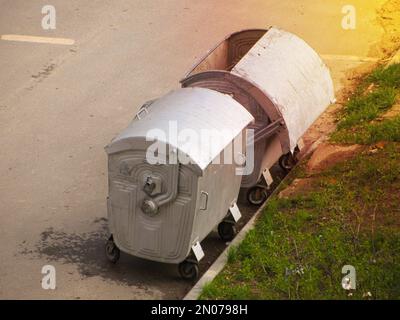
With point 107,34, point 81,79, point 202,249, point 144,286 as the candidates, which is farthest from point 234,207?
point 107,34

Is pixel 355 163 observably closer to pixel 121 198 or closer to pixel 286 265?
pixel 286 265

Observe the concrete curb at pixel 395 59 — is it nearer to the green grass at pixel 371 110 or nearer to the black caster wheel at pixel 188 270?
the green grass at pixel 371 110

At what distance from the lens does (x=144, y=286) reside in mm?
10516

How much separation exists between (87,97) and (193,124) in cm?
441

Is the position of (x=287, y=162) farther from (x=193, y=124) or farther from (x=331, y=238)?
(x=193, y=124)

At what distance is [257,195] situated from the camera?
474 inches

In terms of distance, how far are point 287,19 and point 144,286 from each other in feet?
24.9

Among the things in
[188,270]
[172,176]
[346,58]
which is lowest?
[188,270]

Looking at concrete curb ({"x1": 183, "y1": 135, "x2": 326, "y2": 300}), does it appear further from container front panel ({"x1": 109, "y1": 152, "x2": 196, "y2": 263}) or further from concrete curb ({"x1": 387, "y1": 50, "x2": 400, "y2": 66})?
concrete curb ({"x1": 387, "y1": 50, "x2": 400, "y2": 66})

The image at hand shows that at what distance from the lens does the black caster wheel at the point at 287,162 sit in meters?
12.8

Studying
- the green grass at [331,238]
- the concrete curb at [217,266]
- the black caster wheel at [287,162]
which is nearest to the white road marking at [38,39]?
the black caster wheel at [287,162]

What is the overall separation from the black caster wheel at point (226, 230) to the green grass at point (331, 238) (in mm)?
272

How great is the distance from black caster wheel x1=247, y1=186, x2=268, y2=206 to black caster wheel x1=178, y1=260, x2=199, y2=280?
1701 mm

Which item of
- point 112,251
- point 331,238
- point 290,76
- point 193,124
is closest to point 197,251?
point 112,251
